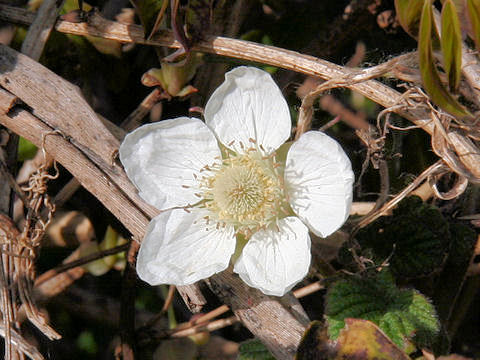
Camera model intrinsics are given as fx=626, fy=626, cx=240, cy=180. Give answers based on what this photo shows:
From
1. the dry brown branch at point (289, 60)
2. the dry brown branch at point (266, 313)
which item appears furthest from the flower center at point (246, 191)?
the dry brown branch at point (289, 60)

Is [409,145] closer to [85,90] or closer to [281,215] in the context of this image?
[281,215]

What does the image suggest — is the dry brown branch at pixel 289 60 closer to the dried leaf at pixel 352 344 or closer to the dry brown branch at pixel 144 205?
the dry brown branch at pixel 144 205

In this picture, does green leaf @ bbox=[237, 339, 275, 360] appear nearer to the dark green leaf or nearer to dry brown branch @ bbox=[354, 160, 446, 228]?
dry brown branch @ bbox=[354, 160, 446, 228]

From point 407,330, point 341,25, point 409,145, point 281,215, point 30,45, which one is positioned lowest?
point 407,330

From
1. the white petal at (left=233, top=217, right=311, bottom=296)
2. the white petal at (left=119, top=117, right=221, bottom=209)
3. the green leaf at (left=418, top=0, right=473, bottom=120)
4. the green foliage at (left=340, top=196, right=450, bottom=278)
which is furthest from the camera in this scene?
the green foliage at (left=340, top=196, right=450, bottom=278)

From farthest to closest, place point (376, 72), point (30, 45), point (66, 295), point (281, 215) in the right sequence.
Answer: point (66, 295) → point (30, 45) → point (281, 215) → point (376, 72)

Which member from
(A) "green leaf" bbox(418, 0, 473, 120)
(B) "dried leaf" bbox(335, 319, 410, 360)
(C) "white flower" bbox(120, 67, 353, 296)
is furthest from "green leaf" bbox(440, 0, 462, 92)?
(B) "dried leaf" bbox(335, 319, 410, 360)

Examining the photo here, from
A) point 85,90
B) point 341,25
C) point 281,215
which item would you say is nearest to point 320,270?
point 281,215

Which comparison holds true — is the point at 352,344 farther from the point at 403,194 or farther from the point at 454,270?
the point at 454,270
